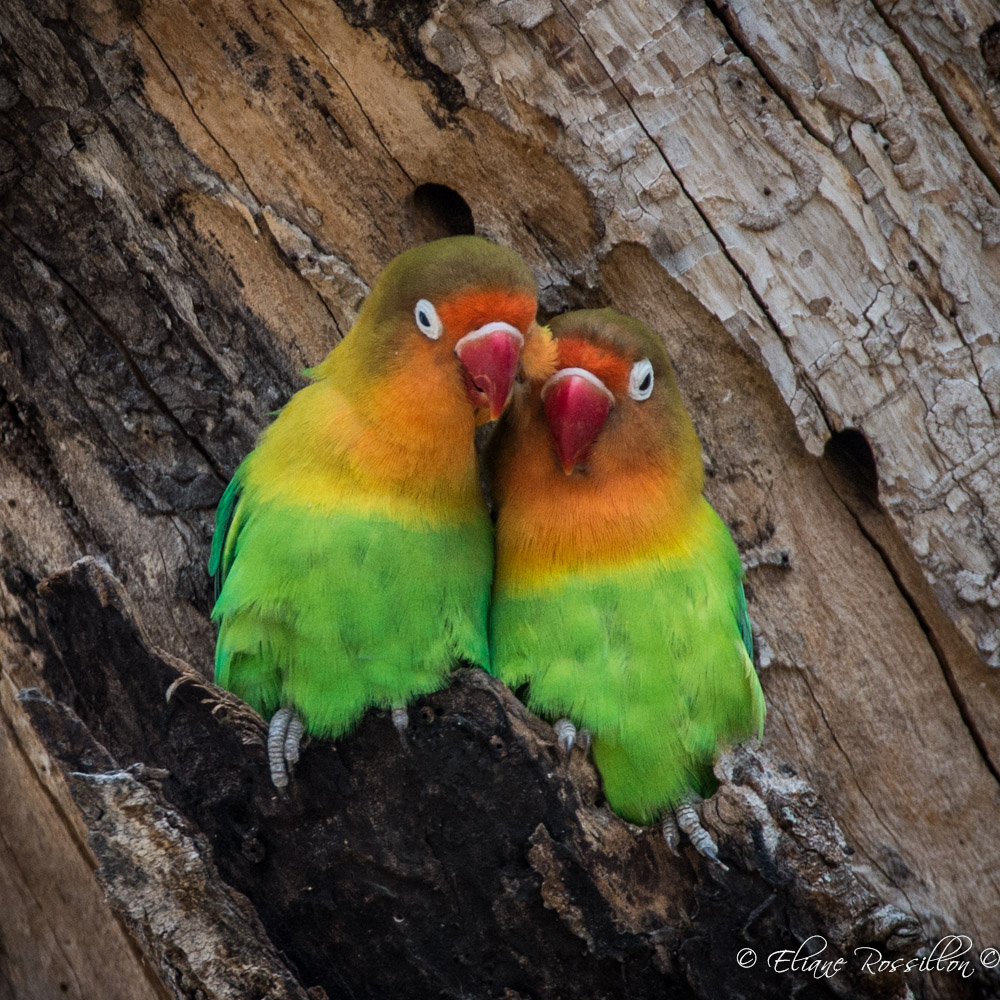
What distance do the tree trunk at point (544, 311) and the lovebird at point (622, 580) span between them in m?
0.23

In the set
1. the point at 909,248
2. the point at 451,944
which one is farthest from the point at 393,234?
the point at 451,944

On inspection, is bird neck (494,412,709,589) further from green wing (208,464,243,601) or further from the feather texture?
green wing (208,464,243,601)

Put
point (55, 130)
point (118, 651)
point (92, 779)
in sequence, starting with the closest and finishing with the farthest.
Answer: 1. point (92, 779)
2. point (118, 651)
3. point (55, 130)

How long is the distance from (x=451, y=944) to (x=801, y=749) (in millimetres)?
1660

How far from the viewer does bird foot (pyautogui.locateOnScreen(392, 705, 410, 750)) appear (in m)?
2.87

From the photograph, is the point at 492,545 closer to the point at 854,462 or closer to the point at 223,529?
the point at 223,529

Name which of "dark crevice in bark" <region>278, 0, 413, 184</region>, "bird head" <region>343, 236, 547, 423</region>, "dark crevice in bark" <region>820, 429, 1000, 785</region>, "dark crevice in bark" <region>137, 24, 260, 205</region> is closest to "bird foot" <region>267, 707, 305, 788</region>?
"bird head" <region>343, 236, 547, 423</region>

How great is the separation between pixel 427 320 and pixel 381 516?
26.9 inches

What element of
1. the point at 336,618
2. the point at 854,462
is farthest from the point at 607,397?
the point at 336,618

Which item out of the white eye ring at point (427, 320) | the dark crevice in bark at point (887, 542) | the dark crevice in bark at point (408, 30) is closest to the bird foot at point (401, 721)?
the white eye ring at point (427, 320)

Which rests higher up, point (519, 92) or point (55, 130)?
point (519, 92)

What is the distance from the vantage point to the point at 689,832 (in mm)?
2873

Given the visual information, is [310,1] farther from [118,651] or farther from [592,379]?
[118,651]

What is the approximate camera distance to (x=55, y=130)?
3564mm
